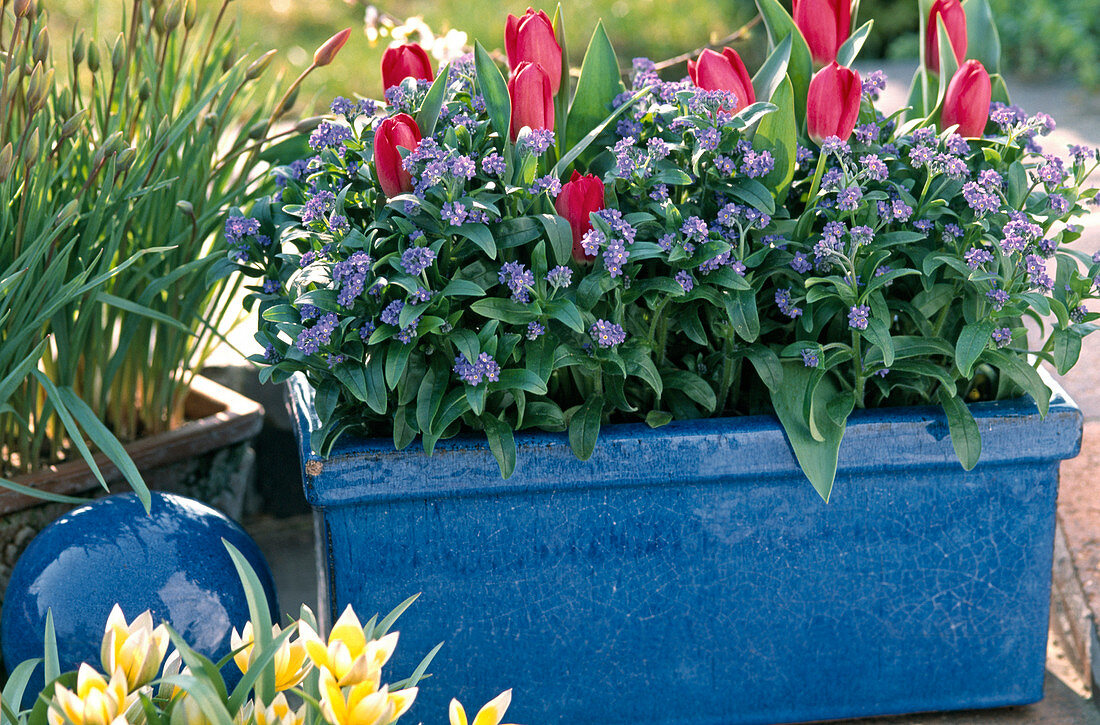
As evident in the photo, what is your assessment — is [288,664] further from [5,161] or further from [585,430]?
[5,161]

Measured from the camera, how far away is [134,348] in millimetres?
1774

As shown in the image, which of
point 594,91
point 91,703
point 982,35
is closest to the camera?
point 91,703

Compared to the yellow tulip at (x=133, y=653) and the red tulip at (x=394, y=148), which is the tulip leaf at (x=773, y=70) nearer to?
the red tulip at (x=394, y=148)

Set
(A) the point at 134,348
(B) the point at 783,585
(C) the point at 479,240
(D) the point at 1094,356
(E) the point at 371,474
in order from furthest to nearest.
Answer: (D) the point at 1094,356
(A) the point at 134,348
(B) the point at 783,585
(E) the point at 371,474
(C) the point at 479,240

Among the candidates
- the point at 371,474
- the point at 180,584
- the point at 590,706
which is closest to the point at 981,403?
the point at 590,706

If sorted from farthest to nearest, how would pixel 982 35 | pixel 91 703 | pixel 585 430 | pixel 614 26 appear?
pixel 614 26 < pixel 982 35 < pixel 585 430 < pixel 91 703

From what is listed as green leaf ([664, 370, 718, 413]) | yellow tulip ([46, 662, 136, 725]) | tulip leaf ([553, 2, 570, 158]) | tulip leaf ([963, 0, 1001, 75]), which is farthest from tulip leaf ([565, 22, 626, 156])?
yellow tulip ([46, 662, 136, 725])

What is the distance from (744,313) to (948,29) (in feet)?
1.69

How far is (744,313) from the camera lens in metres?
1.30

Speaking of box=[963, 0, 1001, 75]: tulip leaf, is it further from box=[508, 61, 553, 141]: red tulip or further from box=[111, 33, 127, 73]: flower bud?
box=[111, 33, 127, 73]: flower bud

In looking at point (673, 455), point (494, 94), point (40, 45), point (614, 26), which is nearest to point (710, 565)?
point (673, 455)

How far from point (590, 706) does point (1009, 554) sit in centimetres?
57

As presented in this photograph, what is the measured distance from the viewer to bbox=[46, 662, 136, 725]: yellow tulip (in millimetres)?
942

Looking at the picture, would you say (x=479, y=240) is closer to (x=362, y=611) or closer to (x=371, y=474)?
(x=371, y=474)
